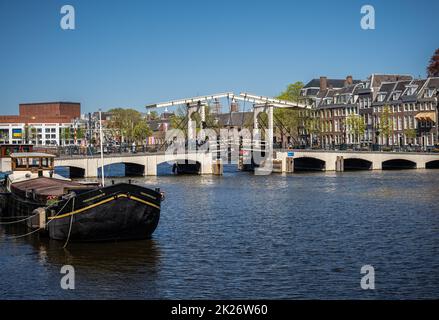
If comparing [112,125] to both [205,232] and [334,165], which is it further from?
[205,232]

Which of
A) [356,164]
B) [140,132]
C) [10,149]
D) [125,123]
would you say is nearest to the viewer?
[10,149]

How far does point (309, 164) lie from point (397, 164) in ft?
37.9

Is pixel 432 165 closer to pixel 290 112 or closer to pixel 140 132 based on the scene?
pixel 290 112

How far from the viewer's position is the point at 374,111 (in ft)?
424

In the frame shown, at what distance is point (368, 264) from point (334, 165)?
69715 mm

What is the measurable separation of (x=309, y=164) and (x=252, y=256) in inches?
2999

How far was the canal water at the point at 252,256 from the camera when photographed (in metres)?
25.9

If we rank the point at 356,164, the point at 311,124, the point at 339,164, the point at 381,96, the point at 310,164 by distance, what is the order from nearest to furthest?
the point at 339,164, the point at 356,164, the point at 310,164, the point at 381,96, the point at 311,124

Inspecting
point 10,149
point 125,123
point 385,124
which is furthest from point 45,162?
point 125,123

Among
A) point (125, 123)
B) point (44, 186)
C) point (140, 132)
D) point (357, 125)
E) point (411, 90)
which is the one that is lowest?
point (44, 186)

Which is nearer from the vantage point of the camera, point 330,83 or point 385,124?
point 385,124

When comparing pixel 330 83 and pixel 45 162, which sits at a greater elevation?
pixel 330 83
